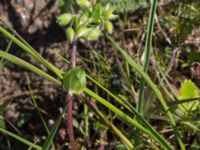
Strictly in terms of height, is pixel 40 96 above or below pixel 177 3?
below

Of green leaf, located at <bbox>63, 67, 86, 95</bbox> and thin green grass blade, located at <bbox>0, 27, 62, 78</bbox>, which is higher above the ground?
thin green grass blade, located at <bbox>0, 27, 62, 78</bbox>

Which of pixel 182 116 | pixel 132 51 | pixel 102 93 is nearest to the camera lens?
pixel 182 116

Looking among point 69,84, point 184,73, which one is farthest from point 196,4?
point 69,84

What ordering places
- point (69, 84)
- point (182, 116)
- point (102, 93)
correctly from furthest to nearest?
point (102, 93) → point (182, 116) → point (69, 84)

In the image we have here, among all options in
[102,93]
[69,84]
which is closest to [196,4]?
[102,93]

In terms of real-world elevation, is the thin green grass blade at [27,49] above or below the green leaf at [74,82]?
above

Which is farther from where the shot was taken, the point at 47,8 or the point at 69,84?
the point at 47,8

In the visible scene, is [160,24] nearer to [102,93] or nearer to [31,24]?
[102,93]

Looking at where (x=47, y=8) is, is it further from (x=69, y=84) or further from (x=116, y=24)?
(x=69, y=84)

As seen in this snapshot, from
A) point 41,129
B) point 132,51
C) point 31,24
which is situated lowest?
point 41,129
